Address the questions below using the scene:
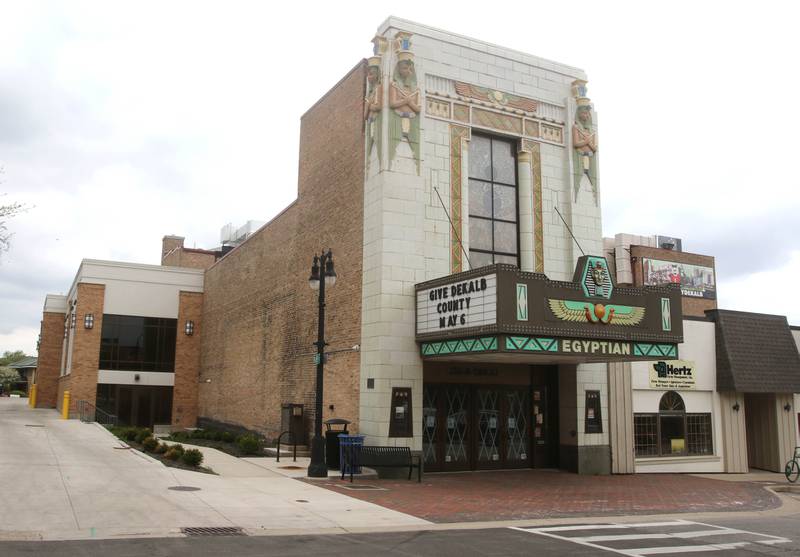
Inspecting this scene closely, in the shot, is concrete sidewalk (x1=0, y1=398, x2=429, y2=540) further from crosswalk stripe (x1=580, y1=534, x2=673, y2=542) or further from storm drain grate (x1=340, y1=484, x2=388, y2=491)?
crosswalk stripe (x1=580, y1=534, x2=673, y2=542)

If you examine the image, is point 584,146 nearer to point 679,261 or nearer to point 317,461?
point 317,461

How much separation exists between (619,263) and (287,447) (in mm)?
47192

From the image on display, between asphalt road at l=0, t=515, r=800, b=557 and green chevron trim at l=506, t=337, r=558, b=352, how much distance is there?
462 cm

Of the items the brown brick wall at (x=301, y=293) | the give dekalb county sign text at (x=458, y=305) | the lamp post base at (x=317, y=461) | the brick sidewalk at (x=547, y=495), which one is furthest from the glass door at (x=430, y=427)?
the lamp post base at (x=317, y=461)

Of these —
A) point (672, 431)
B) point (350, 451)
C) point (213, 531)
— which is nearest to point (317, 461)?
point (350, 451)

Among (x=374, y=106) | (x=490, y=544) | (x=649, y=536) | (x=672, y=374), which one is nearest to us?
(x=490, y=544)

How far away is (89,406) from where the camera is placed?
36.2 meters

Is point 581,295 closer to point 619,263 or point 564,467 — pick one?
point 564,467

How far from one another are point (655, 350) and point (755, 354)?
850 centimetres

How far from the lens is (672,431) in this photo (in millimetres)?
23719

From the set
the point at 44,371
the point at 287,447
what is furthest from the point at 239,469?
the point at 44,371

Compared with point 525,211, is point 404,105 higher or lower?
higher

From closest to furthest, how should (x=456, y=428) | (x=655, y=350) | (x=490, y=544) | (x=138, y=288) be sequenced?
(x=490, y=544), (x=655, y=350), (x=456, y=428), (x=138, y=288)

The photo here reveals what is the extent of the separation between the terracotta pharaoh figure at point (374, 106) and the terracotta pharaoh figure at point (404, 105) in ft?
1.12
